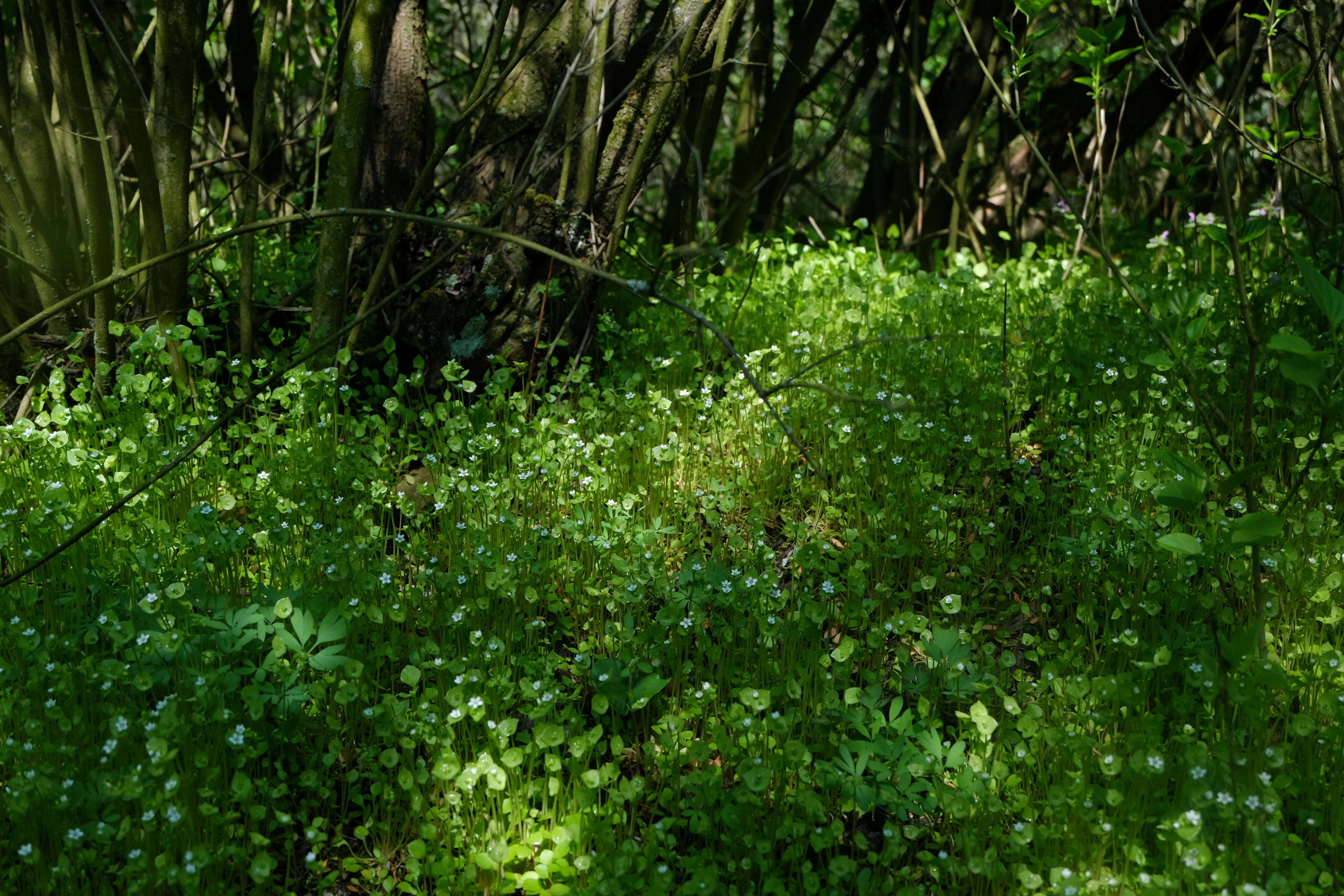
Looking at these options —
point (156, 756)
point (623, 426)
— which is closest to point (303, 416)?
point (623, 426)

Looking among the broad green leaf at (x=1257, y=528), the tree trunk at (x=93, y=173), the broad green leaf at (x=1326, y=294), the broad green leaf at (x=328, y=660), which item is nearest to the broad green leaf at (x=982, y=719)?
the broad green leaf at (x=1257, y=528)

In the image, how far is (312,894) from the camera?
2275mm

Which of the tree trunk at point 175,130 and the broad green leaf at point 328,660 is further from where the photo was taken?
the tree trunk at point 175,130

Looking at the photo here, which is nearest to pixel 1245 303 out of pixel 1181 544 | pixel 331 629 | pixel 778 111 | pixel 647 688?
pixel 1181 544

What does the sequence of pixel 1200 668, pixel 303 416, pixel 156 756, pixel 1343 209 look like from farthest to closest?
pixel 303 416
pixel 1343 209
pixel 1200 668
pixel 156 756

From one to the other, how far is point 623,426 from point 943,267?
341 cm

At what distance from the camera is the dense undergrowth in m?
2.22

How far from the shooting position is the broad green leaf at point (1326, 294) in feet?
7.09

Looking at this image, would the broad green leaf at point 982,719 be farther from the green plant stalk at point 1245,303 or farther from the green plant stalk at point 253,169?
the green plant stalk at point 253,169

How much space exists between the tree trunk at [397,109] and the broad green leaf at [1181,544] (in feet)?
10.9

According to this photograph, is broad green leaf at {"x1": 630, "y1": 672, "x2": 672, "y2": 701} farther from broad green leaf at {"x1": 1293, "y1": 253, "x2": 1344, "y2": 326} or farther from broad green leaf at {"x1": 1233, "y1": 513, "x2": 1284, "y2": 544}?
broad green leaf at {"x1": 1293, "y1": 253, "x2": 1344, "y2": 326}

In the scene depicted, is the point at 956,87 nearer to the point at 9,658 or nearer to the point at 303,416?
the point at 303,416

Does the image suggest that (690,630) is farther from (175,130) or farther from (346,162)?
(175,130)

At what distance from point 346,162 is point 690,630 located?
7.32ft
